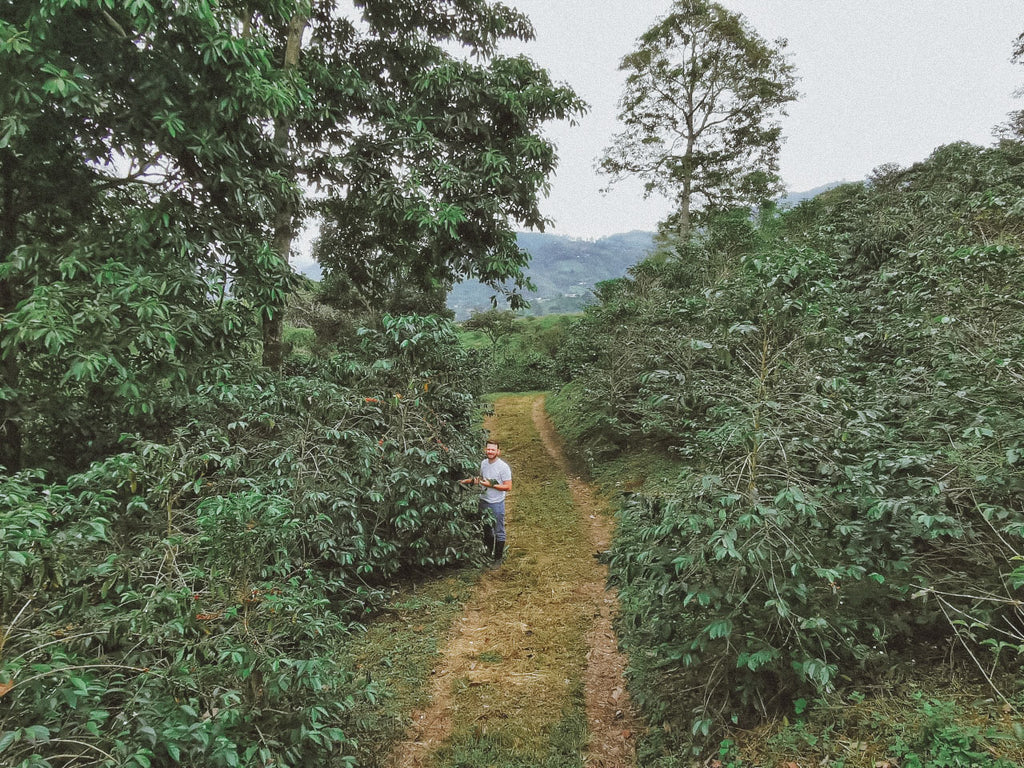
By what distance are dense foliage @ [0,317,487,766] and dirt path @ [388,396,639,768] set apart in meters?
0.92

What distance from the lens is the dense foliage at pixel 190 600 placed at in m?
2.32

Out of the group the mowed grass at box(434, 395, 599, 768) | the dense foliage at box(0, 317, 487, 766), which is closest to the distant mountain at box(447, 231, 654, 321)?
the mowed grass at box(434, 395, 599, 768)

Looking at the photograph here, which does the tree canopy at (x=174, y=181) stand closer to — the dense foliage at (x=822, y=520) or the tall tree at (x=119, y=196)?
the tall tree at (x=119, y=196)

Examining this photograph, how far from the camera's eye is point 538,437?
48.7 ft

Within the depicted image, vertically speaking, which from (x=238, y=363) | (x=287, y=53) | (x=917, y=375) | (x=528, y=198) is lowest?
(x=917, y=375)

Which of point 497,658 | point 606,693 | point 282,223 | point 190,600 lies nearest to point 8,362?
point 190,600

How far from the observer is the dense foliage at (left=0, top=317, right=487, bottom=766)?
2318mm

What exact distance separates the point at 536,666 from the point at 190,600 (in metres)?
3.34

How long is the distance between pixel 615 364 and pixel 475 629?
767 cm

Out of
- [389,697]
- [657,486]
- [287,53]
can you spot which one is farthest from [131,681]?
[287,53]

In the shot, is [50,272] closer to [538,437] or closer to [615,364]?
[615,364]

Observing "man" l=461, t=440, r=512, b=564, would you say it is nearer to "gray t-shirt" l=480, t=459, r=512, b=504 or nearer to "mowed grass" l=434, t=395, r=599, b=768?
"gray t-shirt" l=480, t=459, r=512, b=504

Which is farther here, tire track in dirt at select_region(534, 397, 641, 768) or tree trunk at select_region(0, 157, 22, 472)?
tree trunk at select_region(0, 157, 22, 472)

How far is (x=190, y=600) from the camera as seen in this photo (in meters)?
2.96
